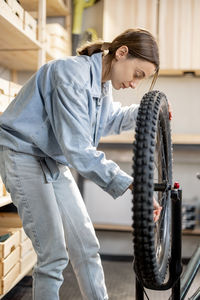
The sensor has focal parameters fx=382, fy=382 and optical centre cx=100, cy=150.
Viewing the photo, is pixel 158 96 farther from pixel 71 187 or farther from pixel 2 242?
pixel 2 242

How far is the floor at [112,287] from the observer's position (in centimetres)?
200

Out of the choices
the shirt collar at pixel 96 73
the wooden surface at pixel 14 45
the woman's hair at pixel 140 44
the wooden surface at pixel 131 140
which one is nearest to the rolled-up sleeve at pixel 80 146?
the shirt collar at pixel 96 73

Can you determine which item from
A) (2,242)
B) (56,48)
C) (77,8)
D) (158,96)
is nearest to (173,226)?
(158,96)

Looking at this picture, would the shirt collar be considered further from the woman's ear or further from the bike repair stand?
the bike repair stand

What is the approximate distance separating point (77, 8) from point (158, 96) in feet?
6.19

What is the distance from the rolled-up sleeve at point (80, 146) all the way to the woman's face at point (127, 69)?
0.20 meters

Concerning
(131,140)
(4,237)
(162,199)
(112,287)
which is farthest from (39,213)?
(131,140)

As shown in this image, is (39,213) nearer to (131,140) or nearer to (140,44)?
(140,44)

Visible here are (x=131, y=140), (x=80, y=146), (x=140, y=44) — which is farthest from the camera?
(x=131, y=140)

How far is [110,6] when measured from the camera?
A: 2539 mm

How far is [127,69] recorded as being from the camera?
125cm

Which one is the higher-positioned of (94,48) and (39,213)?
(94,48)

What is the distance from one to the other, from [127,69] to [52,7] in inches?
63.0

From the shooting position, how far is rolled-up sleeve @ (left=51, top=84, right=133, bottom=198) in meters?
1.06
